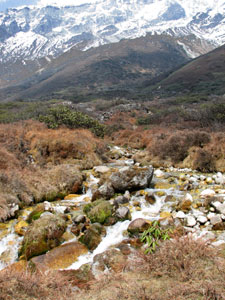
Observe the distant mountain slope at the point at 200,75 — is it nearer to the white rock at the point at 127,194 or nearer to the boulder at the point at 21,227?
the white rock at the point at 127,194

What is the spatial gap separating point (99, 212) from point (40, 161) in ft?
26.1

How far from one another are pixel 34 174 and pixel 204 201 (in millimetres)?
8545

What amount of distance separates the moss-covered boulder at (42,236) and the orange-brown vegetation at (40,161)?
2.10 meters

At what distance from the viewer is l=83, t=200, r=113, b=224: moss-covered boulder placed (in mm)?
8648

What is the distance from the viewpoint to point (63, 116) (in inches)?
915

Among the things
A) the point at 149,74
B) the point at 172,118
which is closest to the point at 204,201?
the point at 172,118

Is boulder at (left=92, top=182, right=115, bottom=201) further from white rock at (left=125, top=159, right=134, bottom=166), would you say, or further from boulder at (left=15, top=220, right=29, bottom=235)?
white rock at (left=125, top=159, right=134, bottom=166)

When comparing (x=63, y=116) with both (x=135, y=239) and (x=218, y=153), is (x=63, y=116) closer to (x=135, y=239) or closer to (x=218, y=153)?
(x=218, y=153)

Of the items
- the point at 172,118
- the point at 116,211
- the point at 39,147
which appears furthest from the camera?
the point at 172,118

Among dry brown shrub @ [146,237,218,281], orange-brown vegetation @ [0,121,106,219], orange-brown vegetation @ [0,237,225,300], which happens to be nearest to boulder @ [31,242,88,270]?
orange-brown vegetation @ [0,237,225,300]

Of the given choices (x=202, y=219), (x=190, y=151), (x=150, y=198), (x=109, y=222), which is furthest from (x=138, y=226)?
(x=190, y=151)

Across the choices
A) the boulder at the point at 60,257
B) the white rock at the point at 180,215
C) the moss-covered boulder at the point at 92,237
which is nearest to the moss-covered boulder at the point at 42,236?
the boulder at the point at 60,257

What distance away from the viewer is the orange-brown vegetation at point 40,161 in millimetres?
11031

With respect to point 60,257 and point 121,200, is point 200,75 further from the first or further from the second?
Answer: point 60,257
